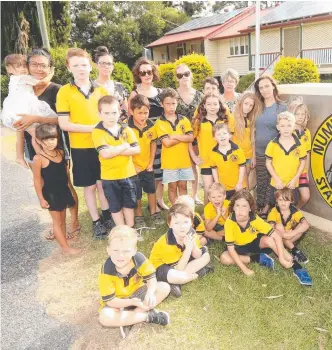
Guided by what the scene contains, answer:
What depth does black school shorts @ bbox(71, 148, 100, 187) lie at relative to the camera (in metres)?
4.23

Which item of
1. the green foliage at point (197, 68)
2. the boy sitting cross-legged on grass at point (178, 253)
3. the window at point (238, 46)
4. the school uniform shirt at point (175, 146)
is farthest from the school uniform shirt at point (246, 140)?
the window at point (238, 46)

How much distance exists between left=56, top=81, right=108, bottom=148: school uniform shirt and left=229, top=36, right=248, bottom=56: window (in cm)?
2400

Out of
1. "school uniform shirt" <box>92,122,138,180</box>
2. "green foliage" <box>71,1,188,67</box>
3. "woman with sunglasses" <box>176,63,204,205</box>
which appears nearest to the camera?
"school uniform shirt" <box>92,122,138,180</box>

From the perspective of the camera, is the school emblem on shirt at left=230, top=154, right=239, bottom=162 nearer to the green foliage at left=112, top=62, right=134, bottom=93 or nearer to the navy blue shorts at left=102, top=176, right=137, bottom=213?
the navy blue shorts at left=102, top=176, right=137, bottom=213

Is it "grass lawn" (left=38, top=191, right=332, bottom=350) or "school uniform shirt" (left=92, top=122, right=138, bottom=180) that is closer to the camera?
"grass lawn" (left=38, top=191, right=332, bottom=350)

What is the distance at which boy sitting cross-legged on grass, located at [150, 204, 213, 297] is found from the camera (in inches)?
129

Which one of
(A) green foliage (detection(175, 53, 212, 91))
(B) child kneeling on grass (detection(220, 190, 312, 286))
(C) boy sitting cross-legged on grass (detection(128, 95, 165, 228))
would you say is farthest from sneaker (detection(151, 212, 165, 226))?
(A) green foliage (detection(175, 53, 212, 91))

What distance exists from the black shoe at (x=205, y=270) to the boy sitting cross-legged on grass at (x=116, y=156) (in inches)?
44.5

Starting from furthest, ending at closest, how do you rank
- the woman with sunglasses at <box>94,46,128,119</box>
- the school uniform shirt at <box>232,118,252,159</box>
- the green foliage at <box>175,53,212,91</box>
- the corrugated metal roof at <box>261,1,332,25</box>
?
1. the corrugated metal roof at <box>261,1,332,25</box>
2. the green foliage at <box>175,53,212,91</box>
3. the woman with sunglasses at <box>94,46,128,119</box>
4. the school uniform shirt at <box>232,118,252,159</box>

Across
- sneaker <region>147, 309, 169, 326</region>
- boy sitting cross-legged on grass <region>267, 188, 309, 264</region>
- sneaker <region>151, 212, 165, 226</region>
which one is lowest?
sneaker <region>147, 309, 169, 326</region>

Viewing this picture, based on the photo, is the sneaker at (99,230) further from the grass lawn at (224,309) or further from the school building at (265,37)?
the school building at (265,37)

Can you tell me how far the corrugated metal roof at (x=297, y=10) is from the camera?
65.4 ft

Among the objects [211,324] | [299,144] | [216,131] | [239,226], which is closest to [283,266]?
[239,226]

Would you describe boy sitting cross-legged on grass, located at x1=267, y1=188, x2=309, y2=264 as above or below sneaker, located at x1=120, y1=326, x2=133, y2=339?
above
